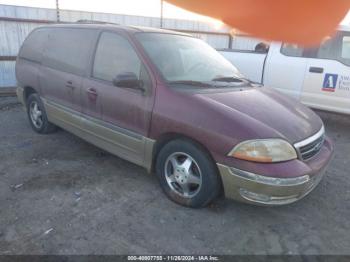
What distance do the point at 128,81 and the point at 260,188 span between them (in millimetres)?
1650

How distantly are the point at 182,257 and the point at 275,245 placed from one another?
83cm

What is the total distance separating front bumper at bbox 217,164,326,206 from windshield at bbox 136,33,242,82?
1184mm

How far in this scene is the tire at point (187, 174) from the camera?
3004 mm

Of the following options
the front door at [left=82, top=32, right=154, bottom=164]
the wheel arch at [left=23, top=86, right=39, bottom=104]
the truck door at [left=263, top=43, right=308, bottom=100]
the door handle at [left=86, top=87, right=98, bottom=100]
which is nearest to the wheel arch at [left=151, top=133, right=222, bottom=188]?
the front door at [left=82, top=32, right=154, bottom=164]

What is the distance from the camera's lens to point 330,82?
5.80 meters

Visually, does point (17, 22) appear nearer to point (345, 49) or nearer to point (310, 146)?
point (345, 49)

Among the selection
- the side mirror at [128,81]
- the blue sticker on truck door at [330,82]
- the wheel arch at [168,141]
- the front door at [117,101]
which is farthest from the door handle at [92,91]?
the blue sticker on truck door at [330,82]

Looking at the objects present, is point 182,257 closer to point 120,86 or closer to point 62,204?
point 62,204

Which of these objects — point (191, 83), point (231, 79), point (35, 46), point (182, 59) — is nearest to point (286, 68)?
point (231, 79)

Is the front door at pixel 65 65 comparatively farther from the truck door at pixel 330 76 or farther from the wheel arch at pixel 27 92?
the truck door at pixel 330 76

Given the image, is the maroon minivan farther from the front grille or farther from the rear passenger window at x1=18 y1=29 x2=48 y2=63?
the rear passenger window at x1=18 y1=29 x2=48 y2=63

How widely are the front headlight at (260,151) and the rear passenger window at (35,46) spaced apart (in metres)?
3.58

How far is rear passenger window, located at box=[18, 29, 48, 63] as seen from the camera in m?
4.91

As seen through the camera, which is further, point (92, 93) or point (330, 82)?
point (330, 82)
